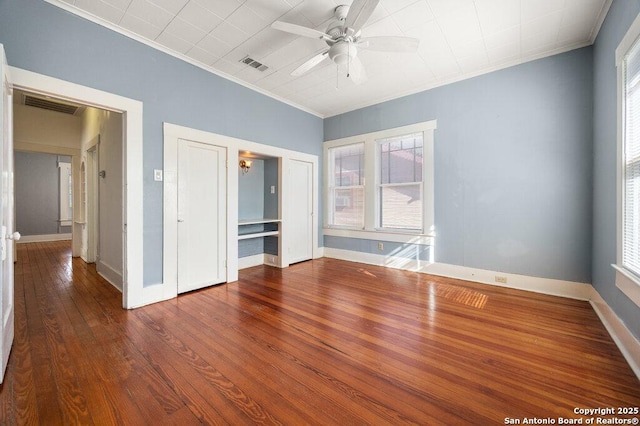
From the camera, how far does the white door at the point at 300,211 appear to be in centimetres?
511

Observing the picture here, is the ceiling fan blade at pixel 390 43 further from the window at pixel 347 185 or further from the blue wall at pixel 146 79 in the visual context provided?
the window at pixel 347 185

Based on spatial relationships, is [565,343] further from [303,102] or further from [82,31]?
[82,31]

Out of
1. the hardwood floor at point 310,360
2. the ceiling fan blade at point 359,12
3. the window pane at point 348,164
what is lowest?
the hardwood floor at point 310,360

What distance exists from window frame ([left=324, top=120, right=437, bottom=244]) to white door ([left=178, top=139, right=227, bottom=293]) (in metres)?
2.48

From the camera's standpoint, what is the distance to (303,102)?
5.05m

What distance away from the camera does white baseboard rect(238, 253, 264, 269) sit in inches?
190

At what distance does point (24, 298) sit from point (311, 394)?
3.89 m

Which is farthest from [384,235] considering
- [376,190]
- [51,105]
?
[51,105]

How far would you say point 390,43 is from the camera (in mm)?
2582

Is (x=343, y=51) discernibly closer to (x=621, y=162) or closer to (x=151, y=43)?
(x=151, y=43)

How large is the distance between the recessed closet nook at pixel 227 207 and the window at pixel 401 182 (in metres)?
1.44

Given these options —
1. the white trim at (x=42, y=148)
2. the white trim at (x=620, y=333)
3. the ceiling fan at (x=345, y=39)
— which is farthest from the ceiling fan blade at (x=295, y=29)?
the white trim at (x=42, y=148)

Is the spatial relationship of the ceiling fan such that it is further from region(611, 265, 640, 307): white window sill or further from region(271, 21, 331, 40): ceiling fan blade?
region(611, 265, 640, 307): white window sill

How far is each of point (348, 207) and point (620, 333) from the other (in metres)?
4.03
